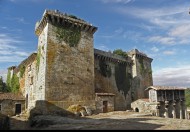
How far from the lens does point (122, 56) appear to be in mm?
31578

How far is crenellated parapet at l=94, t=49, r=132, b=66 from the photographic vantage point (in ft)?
89.6

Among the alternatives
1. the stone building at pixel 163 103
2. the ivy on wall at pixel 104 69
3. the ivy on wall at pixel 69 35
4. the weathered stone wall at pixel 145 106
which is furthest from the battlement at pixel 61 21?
the stone building at pixel 163 103

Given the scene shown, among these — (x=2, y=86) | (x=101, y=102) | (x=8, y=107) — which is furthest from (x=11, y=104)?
(x=101, y=102)

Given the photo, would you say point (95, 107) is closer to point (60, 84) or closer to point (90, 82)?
point (90, 82)

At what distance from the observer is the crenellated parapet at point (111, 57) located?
89.6 feet

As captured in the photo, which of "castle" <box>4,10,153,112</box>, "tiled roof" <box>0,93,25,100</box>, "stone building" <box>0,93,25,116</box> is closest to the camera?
"castle" <box>4,10,153,112</box>

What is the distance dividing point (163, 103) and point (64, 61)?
15293 mm

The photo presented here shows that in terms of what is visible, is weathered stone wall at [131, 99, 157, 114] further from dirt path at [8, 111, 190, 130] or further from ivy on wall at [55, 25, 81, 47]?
ivy on wall at [55, 25, 81, 47]

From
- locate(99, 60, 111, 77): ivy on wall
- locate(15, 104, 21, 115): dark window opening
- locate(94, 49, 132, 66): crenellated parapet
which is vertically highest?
locate(94, 49, 132, 66): crenellated parapet

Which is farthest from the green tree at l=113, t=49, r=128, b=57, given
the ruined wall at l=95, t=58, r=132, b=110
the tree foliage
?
the tree foliage

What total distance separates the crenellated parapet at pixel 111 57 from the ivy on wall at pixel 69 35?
4992 millimetres

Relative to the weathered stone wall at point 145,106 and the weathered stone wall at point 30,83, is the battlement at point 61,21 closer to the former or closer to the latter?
the weathered stone wall at point 30,83

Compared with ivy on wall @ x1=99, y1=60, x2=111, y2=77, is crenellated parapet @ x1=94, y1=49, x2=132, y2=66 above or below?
above

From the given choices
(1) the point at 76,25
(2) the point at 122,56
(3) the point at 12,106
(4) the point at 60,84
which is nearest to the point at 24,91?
(3) the point at 12,106
